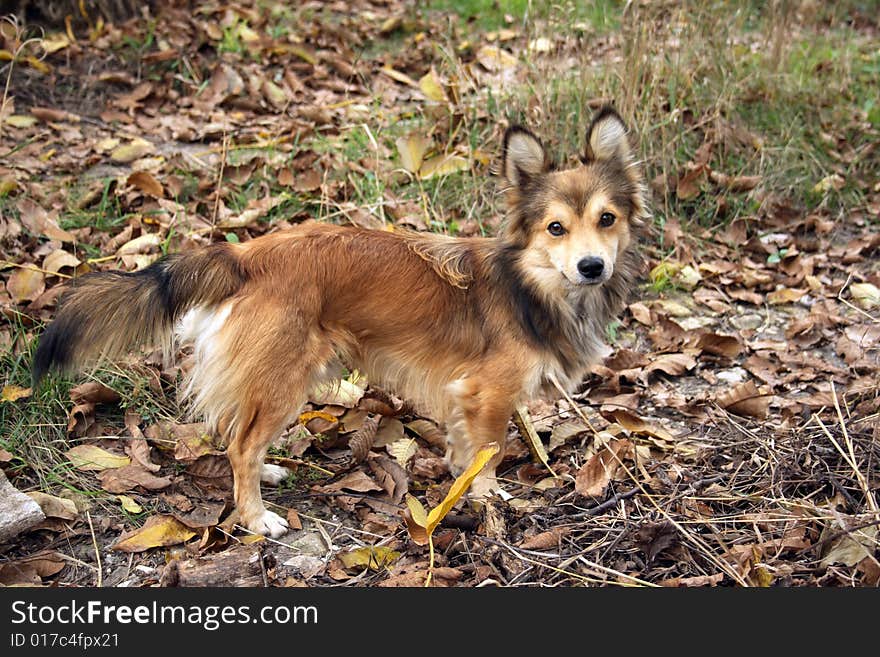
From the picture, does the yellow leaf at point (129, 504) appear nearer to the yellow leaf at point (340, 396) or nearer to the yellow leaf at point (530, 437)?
the yellow leaf at point (340, 396)

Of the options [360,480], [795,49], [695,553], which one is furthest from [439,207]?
[795,49]

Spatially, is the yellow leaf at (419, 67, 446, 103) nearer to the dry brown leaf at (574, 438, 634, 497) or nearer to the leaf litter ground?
the leaf litter ground

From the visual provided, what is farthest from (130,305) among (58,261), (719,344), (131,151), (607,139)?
(719,344)

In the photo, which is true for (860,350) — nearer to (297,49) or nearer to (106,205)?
(106,205)

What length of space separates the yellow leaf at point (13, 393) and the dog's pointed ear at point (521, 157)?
228 centimetres

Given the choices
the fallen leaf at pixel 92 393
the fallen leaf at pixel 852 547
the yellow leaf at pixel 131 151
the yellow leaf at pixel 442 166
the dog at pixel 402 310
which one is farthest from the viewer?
the yellow leaf at pixel 131 151

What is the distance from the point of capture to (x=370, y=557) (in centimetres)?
328

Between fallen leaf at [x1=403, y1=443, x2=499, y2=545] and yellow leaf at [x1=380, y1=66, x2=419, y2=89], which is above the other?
yellow leaf at [x1=380, y1=66, x2=419, y2=89]

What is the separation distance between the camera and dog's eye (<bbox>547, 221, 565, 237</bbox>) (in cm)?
364

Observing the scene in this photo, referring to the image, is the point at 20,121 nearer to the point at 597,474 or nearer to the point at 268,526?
the point at 268,526

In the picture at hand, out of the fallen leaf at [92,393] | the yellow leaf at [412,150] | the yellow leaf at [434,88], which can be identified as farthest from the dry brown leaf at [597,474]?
the yellow leaf at [434,88]

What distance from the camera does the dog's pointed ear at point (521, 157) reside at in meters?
3.69

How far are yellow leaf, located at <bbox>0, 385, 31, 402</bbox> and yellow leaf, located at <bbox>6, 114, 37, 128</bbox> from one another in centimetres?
281

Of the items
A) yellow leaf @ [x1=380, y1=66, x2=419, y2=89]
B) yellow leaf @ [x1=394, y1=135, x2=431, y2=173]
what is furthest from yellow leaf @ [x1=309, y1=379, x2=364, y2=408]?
yellow leaf @ [x1=380, y1=66, x2=419, y2=89]
